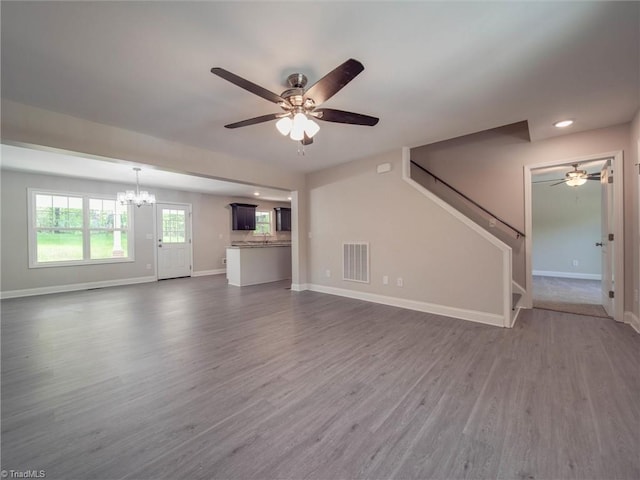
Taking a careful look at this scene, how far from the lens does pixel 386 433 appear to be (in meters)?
1.50

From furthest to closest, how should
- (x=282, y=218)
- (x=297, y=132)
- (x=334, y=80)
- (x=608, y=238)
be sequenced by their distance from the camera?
(x=282, y=218) < (x=608, y=238) < (x=297, y=132) < (x=334, y=80)

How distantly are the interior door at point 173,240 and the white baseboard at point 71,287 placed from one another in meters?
0.49

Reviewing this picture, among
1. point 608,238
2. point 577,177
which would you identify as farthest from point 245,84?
point 577,177

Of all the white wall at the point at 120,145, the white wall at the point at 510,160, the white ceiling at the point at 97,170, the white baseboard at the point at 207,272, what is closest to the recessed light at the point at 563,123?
the white wall at the point at 510,160

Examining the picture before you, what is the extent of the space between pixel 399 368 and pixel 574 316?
300 cm

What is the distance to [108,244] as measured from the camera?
623 centimetres

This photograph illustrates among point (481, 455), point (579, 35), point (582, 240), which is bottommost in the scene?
point (481, 455)

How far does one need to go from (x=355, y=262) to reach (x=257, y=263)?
9.01 feet

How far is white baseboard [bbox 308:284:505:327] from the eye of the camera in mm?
3251

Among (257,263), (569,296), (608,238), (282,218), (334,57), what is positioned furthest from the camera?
(282,218)

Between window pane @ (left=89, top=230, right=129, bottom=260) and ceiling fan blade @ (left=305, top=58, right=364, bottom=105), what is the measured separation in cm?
661

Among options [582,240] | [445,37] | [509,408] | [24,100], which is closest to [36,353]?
[24,100]

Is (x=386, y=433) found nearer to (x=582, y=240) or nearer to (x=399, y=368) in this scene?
(x=399, y=368)

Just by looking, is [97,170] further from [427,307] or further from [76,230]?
[427,307]
